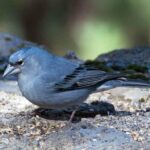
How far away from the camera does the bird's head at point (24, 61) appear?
21.4 feet

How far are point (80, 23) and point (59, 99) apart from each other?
831cm

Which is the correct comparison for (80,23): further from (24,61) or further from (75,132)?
(75,132)

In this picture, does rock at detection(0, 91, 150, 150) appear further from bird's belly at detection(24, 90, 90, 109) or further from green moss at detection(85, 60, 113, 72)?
green moss at detection(85, 60, 113, 72)

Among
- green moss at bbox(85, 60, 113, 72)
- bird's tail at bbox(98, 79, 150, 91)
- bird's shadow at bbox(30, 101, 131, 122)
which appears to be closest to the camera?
bird's shadow at bbox(30, 101, 131, 122)

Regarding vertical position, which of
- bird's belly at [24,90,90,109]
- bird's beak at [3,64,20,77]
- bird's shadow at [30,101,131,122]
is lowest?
bird's shadow at [30,101,131,122]

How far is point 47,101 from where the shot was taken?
6.42 m

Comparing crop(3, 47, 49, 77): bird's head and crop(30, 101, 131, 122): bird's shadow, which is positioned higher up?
crop(3, 47, 49, 77): bird's head

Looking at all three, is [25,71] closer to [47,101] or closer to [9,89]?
[47,101]

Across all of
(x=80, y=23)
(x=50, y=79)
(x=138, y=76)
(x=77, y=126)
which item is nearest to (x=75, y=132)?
(x=77, y=126)

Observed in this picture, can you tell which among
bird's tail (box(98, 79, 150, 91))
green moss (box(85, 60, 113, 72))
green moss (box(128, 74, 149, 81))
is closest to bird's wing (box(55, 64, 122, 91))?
bird's tail (box(98, 79, 150, 91))

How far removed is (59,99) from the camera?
651 cm

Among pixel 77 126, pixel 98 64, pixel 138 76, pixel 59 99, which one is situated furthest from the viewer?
pixel 98 64

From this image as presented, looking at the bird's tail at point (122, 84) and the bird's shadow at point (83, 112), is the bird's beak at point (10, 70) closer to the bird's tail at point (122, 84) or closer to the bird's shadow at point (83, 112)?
the bird's shadow at point (83, 112)

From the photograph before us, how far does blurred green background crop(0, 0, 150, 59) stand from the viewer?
45.5 feet
